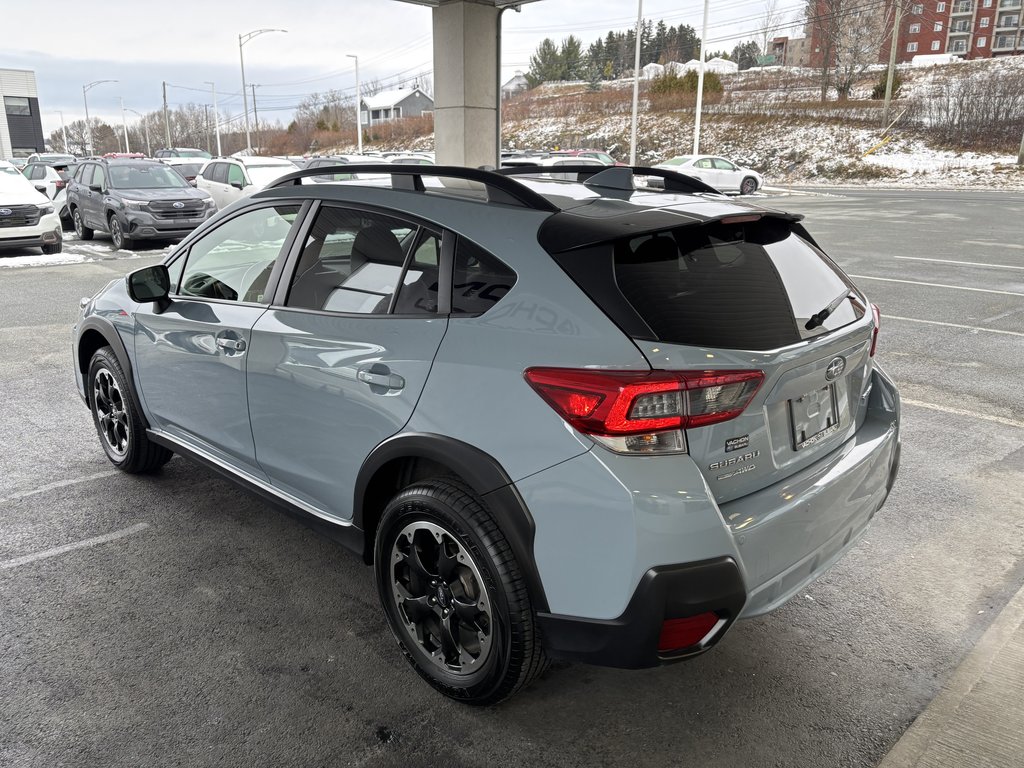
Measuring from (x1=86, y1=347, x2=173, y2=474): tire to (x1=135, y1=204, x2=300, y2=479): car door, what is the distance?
9.8 inches

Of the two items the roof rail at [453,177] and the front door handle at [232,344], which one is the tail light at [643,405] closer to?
the roof rail at [453,177]

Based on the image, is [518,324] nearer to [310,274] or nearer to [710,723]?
[310,274]

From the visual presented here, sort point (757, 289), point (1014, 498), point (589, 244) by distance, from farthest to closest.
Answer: point (1014, 498) < point (757, 289) < point (589, 244)

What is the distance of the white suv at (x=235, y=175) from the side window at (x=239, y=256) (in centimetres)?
1563

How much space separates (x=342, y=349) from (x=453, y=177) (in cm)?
77

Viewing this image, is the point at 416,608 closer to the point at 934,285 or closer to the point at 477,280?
the point at 477,280

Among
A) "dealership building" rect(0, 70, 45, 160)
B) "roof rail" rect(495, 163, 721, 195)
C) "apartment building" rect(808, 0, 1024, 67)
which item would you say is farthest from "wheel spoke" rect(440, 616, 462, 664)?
"apartment building" rect(808, 0, 1024, 67)

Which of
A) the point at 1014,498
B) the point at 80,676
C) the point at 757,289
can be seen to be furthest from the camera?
the point at 1014,498

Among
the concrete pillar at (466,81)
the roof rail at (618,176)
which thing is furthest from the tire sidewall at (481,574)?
the concrete pillar at (466,81)

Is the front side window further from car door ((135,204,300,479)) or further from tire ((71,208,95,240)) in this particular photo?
car door ((135,204,300,479))

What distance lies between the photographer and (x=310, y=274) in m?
3.21

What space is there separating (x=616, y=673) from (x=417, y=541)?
0.89 m

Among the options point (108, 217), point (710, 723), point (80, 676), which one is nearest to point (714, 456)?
point (710, 723)

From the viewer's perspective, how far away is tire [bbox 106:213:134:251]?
15852mm
